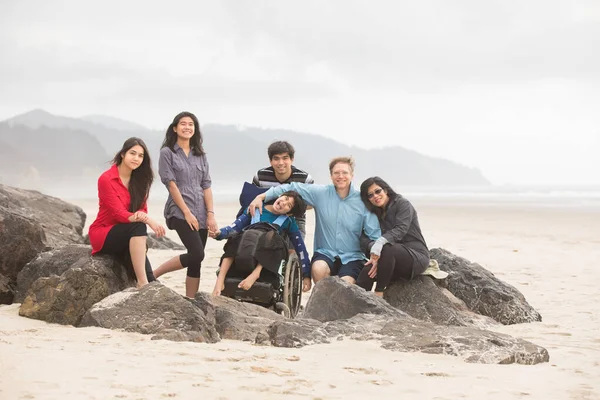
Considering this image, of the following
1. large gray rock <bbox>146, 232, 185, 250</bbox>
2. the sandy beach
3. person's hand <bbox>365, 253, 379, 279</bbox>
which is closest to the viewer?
the sandy beach

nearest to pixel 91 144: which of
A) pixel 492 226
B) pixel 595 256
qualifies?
pixel 492 226

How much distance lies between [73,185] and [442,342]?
121017mm

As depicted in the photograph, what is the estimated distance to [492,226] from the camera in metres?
22.5

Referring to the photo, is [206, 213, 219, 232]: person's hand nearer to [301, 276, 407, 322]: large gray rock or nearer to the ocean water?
[301, 276, 407, 322]: large gray rock

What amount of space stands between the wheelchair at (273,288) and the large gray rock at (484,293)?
169cm

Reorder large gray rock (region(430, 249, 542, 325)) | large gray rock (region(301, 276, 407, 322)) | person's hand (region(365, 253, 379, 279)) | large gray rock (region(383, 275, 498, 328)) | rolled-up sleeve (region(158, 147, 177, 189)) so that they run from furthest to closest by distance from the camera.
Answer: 1. large gray rock (region(430, 249, 542, 325))
2. large gray rock (region(383, 275, 498, 328))
3. rolled-up sleeve (region(158, 147, 177, 189))
4. person's hand (region(365, 253, 379, 279))
5. large gray rock (region(301, 276, 407, 322))

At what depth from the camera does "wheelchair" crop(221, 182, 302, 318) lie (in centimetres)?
633

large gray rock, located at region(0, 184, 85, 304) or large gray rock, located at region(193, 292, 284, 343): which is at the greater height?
large gray rock, located at region(0, 184, 85, 304)

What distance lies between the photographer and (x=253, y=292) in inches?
249

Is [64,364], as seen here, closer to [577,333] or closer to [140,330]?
[140,330]

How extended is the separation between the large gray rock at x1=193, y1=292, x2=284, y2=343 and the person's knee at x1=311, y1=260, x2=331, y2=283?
2.51 ft

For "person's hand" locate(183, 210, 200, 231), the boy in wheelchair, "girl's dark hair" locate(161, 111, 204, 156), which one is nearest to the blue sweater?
the boy in wheelchair

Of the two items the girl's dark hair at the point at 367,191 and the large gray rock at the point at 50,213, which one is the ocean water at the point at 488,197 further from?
the girl's dark hair at the point at 367,191

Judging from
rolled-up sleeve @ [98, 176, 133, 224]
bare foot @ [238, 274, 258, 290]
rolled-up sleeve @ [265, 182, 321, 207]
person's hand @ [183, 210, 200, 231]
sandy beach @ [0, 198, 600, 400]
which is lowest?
sandy beach @ [0, 198, 600, 400]
